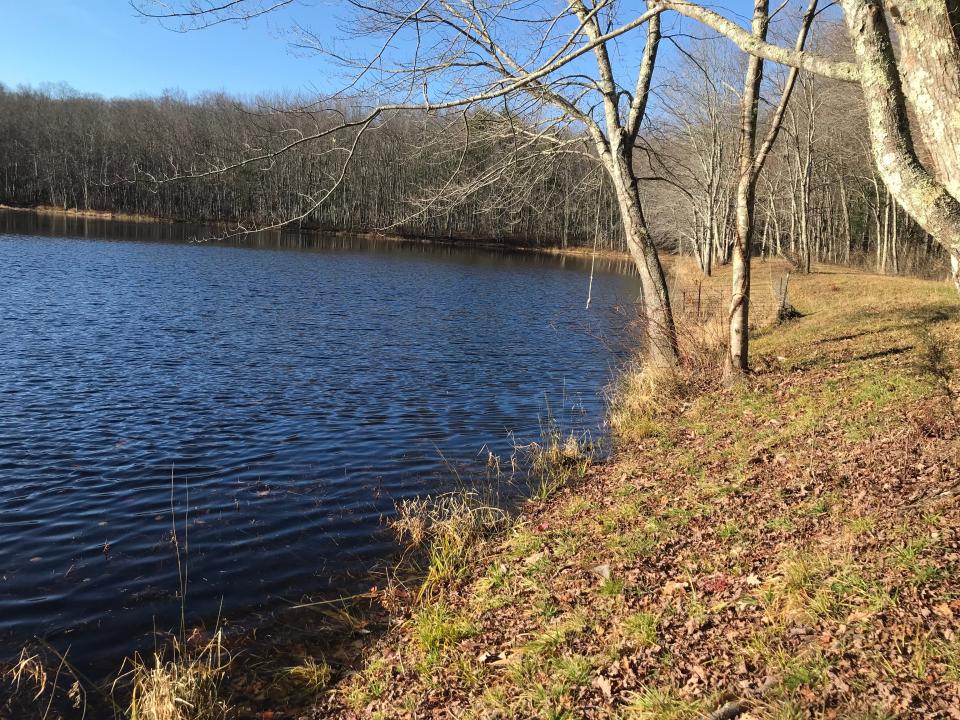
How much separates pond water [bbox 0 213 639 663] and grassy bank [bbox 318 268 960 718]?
195 cm

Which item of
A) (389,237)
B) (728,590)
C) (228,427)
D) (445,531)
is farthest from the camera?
(389,237)

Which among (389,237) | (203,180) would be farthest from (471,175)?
(203,180)

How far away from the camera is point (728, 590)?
4.88 metres

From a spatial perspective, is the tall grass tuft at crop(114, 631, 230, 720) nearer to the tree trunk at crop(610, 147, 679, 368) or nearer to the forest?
the forest

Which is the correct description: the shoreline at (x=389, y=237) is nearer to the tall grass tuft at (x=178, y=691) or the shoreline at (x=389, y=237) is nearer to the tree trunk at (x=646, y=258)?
the tree trunk at (x=646, y=258)

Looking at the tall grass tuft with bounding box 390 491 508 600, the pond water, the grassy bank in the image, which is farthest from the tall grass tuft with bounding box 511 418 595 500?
the tall grass tuft with bounding box 390 491 508 600

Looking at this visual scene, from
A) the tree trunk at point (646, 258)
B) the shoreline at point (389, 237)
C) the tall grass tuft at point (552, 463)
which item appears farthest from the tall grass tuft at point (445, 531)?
the shoreline at point (389, 237)

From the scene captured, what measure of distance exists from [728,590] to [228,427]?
29.2 ft

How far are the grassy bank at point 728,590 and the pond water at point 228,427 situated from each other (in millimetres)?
1951

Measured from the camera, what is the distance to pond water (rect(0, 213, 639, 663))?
6.76 m

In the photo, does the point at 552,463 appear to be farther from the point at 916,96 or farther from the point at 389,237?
the point at 389,237

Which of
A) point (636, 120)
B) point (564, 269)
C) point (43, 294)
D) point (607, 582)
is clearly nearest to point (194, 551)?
point (607, 582)

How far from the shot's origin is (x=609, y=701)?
13.2 ft

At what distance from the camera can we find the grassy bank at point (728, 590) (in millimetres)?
3785
